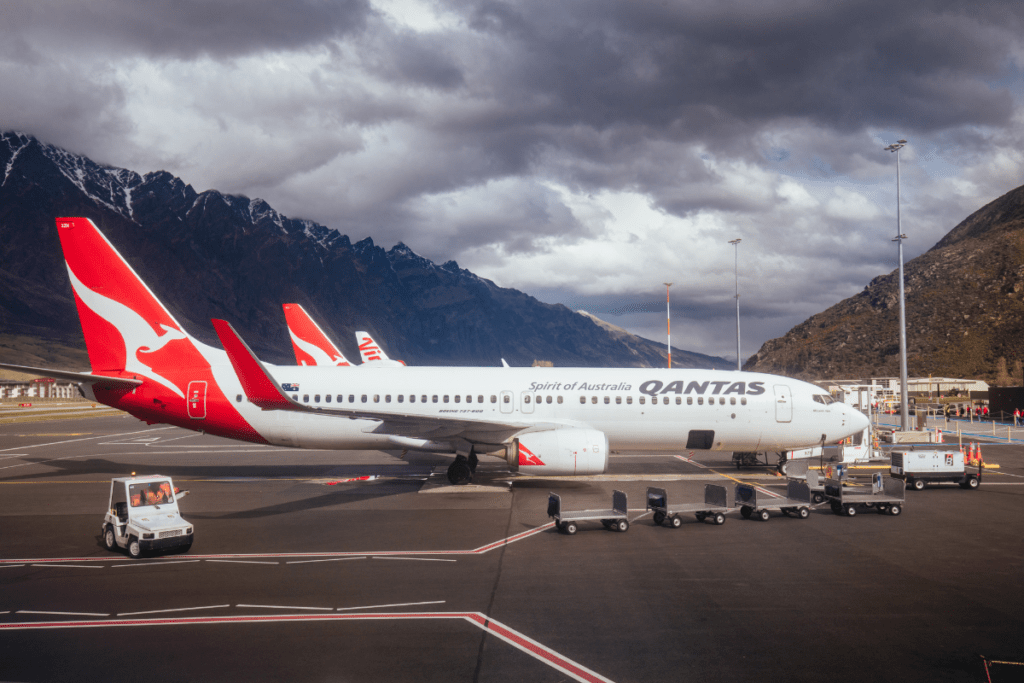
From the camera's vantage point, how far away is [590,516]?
15.8 meters

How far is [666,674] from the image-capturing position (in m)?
8.09

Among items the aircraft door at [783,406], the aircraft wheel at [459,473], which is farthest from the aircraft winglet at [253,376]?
the aircraft door at [783,406]

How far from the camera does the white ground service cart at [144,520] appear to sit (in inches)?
529

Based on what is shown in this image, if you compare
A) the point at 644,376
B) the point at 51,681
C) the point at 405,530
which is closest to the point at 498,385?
the point at 644,376

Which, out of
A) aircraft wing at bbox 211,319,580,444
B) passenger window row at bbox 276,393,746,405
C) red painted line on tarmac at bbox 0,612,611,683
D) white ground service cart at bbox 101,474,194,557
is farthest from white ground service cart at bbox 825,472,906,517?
white ground service cart at bbox 101,474,194,557

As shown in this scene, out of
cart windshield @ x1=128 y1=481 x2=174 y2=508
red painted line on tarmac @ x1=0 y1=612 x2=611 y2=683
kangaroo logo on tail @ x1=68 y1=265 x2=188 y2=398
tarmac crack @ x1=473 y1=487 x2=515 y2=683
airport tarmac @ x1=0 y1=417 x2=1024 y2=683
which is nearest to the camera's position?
tarmac crack @ x1=473 y1=487 x2=515 y2=683

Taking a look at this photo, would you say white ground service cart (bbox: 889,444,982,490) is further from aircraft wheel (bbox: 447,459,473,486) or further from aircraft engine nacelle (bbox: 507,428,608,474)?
aircraft wheel (bbox: 447,459,473,486)

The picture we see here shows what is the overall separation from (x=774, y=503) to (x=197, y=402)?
66.6ft

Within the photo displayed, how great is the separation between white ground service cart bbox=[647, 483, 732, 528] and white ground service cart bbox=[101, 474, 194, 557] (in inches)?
463

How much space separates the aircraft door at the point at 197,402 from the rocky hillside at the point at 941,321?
124313 mm

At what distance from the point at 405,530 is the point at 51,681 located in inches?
340

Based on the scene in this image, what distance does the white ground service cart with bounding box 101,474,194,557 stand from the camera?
44.1 ft

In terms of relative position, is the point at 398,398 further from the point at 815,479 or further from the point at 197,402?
the point at 815,479

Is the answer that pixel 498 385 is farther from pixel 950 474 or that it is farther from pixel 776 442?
pixel 950 474
